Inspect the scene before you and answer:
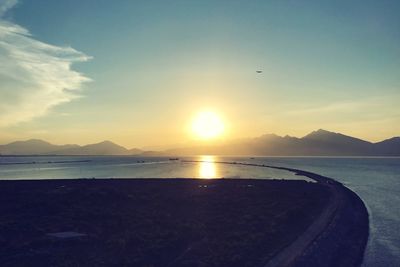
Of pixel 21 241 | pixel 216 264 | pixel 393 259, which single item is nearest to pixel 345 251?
pixel 393 259

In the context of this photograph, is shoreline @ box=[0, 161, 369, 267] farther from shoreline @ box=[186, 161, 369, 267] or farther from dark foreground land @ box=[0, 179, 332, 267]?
dark foreground land @ box=[0, 179, 332, 267]

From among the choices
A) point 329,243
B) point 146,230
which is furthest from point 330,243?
point 146,230

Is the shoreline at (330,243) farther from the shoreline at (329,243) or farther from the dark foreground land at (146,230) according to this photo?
the dark foreground land at (146,230)

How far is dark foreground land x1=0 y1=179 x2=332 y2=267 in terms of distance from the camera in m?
31.3

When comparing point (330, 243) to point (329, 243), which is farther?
point (330, 243)

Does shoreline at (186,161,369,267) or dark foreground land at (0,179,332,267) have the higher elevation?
dark foreground land at (0,179,332,267)

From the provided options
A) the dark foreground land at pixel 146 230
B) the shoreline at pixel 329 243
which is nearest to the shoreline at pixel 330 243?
the shoreline at pixel 329 243

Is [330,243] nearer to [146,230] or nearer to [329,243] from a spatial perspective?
[329,243]

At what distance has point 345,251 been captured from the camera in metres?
40.3

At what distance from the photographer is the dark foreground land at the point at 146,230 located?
31.3 meters

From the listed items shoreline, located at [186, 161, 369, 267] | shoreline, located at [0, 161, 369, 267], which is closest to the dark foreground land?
shoreline, located at [0, 161, 369, 267]

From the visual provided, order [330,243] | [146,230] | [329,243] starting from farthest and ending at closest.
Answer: [146,230] → [330,243] → [329,243]

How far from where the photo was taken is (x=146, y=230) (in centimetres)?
4241

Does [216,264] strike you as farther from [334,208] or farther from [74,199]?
[74,199]
